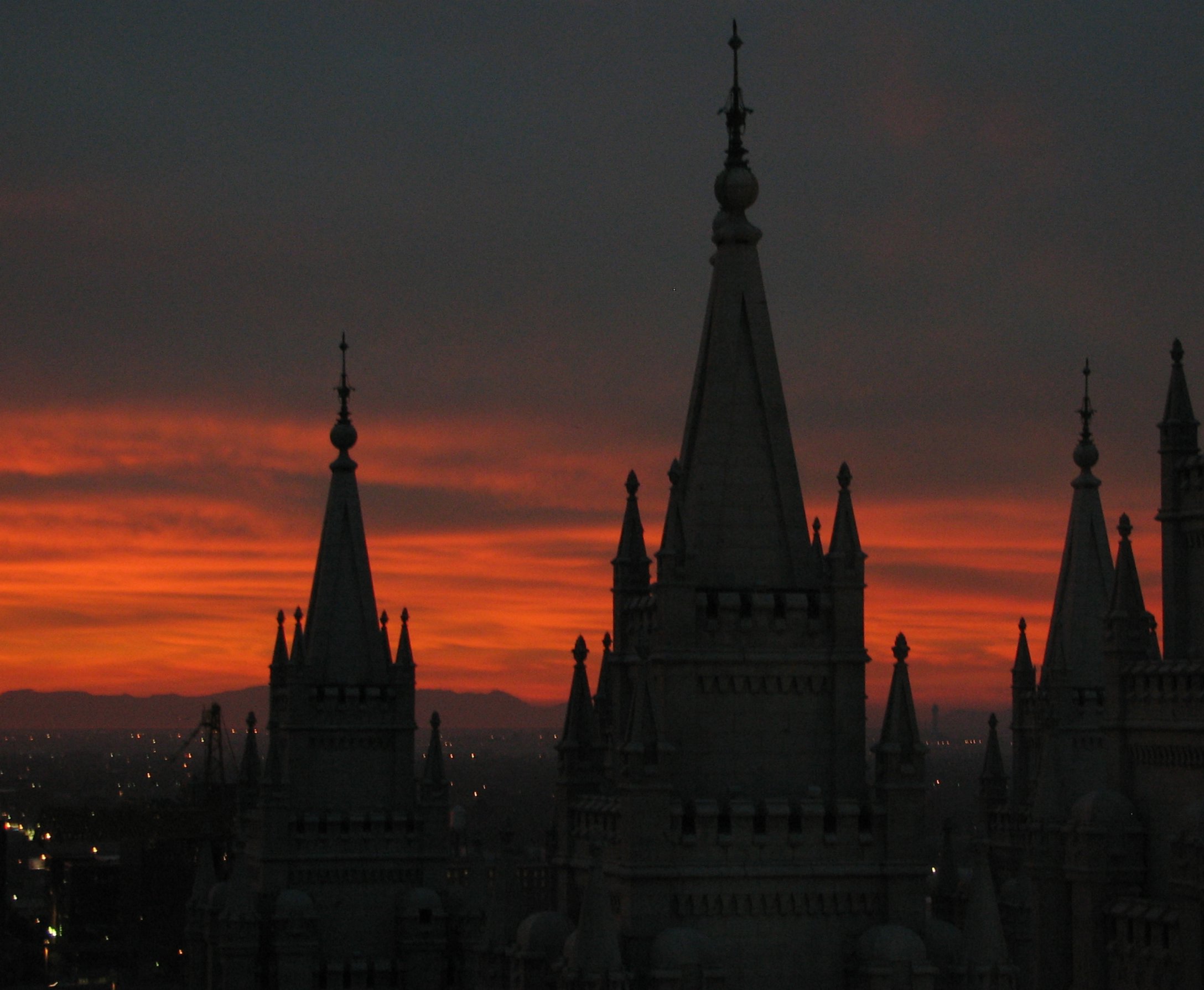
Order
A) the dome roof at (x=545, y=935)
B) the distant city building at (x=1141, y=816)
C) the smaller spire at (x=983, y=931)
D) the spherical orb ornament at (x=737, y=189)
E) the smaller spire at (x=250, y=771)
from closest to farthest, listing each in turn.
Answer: the smaller spire at (x=983, y=931)
the dome roof at (x=545, y=935)
the spherical orb ornament at (x=737, y=189)
the distant city building at (x=1141, y=816)
the smaller spire at (x=250, y=771)

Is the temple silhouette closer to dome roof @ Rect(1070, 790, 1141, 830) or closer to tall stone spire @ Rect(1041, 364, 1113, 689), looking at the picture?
dome roof @ Rect(1070, 790, 1141, 830)

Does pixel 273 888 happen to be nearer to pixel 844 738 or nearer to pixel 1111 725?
pixel 1111 725

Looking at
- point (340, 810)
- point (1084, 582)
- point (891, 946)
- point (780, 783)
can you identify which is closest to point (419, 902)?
point (340, 810)

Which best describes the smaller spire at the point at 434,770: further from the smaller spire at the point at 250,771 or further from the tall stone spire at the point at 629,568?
the tall stone spire at the point at 629,568

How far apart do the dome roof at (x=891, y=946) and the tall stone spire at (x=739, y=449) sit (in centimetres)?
610

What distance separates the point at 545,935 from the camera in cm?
4416

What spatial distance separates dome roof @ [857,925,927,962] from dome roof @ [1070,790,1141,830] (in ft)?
52.0

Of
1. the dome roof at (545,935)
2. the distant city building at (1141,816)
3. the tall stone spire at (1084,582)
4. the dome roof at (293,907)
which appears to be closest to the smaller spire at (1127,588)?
the distant city building at (1141,816)

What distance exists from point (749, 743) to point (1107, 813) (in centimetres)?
1721

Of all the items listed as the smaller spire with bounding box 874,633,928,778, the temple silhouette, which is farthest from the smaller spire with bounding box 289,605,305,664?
the smaller spire with bounding box 874,633,928,778

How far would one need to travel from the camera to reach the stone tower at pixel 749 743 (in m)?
42.8

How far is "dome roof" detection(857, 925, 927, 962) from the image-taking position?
140ft

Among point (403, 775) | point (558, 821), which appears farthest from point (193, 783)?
point (558, 821)

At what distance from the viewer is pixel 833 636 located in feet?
145
